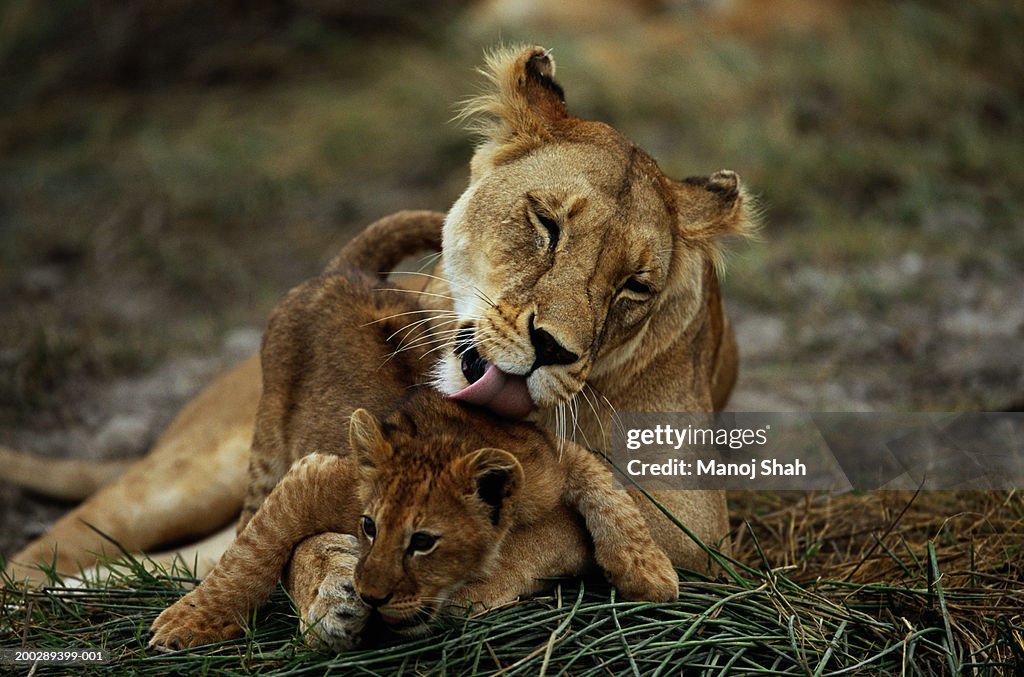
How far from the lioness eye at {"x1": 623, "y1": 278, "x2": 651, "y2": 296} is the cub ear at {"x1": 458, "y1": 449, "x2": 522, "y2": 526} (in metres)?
0.82

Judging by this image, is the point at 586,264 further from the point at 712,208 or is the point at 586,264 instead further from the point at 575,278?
the point at 712,208

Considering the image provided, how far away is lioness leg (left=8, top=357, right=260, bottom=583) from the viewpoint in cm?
470

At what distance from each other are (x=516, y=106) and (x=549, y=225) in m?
0.59

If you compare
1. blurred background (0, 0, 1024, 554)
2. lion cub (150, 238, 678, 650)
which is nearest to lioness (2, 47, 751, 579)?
lion cub (150, 238, 678, 650)

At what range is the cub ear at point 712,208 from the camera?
394 cm

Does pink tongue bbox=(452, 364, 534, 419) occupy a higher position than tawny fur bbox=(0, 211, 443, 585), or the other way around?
pink tongue bbox=(452, 364, 534, 419)

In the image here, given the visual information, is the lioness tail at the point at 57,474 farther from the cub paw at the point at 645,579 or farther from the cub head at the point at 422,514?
the cub paw at the point at 645,579

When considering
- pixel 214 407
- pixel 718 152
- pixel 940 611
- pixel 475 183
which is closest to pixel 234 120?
pixel 718 152

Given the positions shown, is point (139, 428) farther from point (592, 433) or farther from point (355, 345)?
point (592, 433)

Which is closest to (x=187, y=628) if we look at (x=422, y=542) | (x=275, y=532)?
(x=275, y=532)

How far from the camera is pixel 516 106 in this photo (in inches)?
157

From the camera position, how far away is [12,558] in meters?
4.77

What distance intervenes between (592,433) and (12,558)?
251cm

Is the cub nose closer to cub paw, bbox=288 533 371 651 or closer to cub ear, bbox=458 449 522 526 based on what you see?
cub ear, bbox=458 449 522 526
